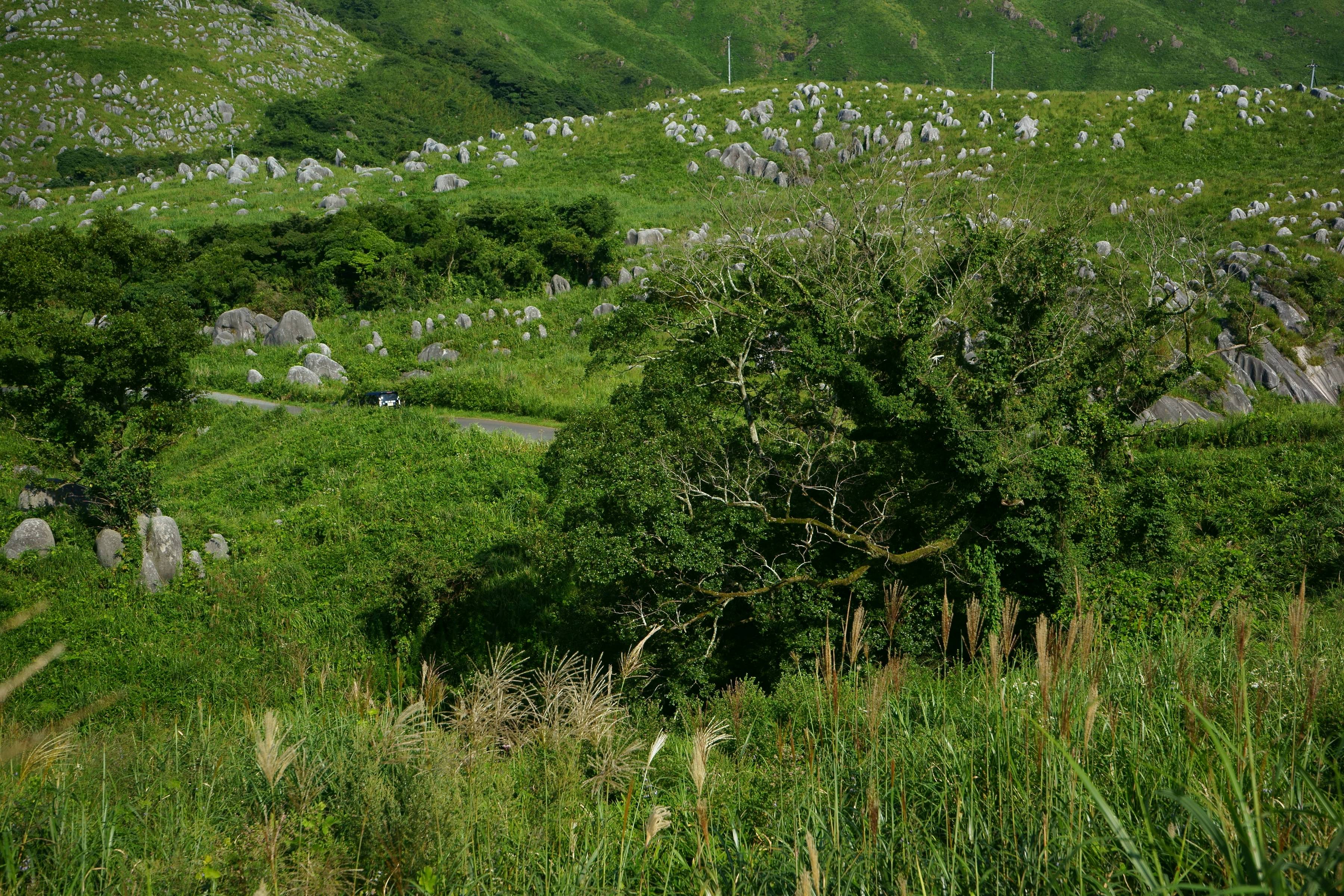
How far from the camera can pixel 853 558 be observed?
12336mm

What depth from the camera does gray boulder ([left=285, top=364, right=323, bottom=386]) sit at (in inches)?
1213

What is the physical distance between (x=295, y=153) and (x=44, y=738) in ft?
247

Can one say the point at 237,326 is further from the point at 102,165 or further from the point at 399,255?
the point at 102,165

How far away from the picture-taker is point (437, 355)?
32875 millimetres

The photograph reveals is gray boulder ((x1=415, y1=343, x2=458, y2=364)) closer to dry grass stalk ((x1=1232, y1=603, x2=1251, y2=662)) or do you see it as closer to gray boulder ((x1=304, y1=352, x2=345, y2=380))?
gray boulder ((x1=304, y1=352, x2=345, y2=380))

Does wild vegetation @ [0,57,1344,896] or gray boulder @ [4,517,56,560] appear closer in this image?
wild vegetation @ [0,57,1344,896]

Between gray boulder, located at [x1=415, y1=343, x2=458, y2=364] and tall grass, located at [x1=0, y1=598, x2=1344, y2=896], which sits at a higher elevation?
tall grass, located at [x1=0, y1=598, x2=1344, y2=896]

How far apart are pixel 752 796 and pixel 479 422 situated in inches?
953

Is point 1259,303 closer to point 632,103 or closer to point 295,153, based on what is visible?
point 295,153

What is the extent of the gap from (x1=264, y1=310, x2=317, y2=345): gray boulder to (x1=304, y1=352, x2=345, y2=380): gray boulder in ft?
12.1

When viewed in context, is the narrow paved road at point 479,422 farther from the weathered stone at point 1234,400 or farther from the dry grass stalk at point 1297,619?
the dry grass stalk at point 1297,619

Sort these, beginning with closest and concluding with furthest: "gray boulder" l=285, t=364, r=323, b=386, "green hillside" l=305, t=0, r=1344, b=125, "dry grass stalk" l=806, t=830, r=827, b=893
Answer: "dry grass stalk" l=806, t=830, r=827, b=893 → "gray boulder" l=285, t=364, r=323, b=386 → "green hillside" l=305, t=0, r=1344, b=125

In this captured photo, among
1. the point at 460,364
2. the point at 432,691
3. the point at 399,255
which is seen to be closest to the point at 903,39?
the point at 399,255

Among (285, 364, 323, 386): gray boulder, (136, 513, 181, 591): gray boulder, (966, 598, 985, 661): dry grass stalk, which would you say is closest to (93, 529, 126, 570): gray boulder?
(136, 513, 181, 591): gray boulder
